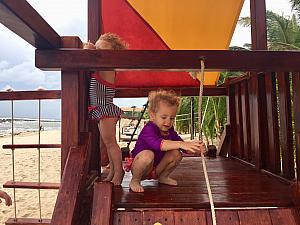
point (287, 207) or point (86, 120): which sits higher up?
point (86, 120)

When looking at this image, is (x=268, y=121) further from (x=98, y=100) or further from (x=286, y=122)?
(x=98, y=100)

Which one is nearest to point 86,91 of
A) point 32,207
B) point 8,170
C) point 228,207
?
point 228,207

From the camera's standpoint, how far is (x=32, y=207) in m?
6.82

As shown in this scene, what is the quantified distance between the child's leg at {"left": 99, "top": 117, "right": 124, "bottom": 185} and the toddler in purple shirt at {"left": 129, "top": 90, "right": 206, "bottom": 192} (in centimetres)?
13

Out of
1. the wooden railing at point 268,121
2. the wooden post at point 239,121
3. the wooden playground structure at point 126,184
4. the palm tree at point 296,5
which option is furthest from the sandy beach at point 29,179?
the palm tree at point 296,5

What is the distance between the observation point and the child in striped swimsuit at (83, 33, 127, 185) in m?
2.08

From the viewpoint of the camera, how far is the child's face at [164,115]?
82.6 inches

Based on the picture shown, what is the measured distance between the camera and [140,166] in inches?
77.1

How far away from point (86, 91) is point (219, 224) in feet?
Answer: 3.52

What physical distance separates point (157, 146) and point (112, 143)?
1.16ft

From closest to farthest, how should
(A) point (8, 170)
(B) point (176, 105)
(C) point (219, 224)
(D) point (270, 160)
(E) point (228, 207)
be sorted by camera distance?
1. (C) point (219, 224)
2. (E) point (228, 207)
3. (B) point (176, 105)
4. (D) point (270, 160)
5. (A) point (8, 170)

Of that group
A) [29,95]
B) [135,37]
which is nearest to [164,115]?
[29,95]

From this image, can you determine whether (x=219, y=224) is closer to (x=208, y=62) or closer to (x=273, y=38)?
(x=208, y=62)

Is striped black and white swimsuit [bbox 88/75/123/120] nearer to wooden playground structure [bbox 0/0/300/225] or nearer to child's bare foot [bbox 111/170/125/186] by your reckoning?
wooden playground structure [bbox 0/0/300/225]
